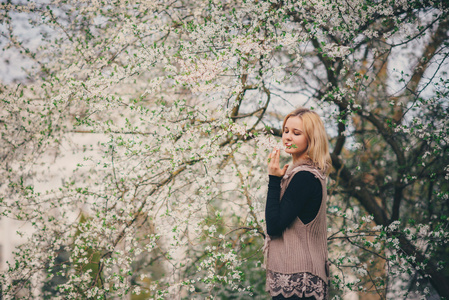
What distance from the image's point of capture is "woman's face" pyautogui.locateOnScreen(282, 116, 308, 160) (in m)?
2.19

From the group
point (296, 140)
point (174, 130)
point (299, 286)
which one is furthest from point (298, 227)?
point (174, 130)

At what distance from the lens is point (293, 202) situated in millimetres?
2004

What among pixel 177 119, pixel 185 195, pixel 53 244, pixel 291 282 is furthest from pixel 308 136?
pixel 53 244

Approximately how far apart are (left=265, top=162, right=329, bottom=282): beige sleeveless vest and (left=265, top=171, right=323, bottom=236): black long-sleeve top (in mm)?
31

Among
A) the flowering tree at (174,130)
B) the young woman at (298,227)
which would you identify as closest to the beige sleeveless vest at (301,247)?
the young woman at (298,227)

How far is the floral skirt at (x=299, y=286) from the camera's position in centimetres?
196

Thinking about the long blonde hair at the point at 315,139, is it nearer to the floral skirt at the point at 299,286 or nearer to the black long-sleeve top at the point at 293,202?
the black long-sleeve top at the point at 293,202

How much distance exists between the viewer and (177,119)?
12.1ft

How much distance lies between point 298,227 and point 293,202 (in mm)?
145

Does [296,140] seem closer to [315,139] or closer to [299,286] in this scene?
[315,139]

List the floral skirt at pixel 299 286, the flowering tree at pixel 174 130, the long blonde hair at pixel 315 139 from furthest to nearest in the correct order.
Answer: the flowering tree at pixel 174 130 → the long blonde hair at pixel 315 139 → the floral skirt at pixel 299 286

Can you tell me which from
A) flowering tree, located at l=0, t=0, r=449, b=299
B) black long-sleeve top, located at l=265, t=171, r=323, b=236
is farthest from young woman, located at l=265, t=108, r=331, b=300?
flowering tree, located at l=0, t=0, r=449, b=299

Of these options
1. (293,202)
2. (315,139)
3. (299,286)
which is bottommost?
(299,286)

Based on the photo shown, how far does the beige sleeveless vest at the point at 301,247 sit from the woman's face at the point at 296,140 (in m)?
0.10
